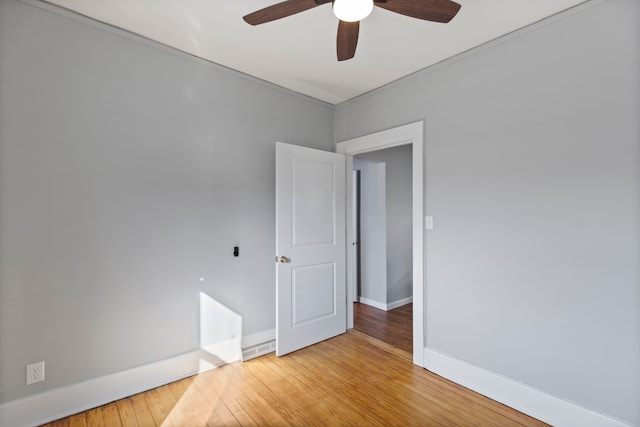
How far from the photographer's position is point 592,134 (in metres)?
1.77

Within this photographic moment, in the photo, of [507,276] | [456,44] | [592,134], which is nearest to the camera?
[592,134]

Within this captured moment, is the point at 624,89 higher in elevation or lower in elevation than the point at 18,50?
lower

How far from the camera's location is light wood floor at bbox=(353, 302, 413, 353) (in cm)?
310

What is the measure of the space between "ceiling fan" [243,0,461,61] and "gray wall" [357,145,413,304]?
7.94ft

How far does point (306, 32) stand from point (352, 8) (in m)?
0.83

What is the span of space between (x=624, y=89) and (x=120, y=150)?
3176mm

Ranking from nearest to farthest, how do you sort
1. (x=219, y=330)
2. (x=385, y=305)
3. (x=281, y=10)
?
(x=281, y=10)
(x=219, y=330)
(x=385, y=305)

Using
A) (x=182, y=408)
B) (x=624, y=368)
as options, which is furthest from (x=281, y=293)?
(x=624, y=368)

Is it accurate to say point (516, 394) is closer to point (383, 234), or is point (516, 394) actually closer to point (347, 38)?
point (383, 234)

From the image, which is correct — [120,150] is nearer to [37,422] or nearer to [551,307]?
[37,422]

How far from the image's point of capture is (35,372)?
181 cm

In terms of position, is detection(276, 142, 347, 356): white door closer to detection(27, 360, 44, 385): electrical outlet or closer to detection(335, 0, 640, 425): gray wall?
detection(335, 0, 640, 425): gray wall

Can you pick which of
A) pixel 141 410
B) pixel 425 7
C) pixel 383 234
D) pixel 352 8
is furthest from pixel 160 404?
pixel 383 234

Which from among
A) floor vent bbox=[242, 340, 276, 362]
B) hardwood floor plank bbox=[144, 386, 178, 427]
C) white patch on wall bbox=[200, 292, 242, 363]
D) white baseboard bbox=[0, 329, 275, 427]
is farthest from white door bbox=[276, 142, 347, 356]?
hardwood floor plank bbox=[144, 386, 178, 427]
